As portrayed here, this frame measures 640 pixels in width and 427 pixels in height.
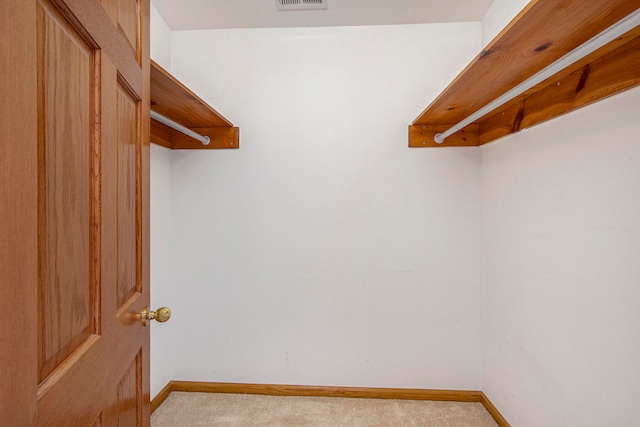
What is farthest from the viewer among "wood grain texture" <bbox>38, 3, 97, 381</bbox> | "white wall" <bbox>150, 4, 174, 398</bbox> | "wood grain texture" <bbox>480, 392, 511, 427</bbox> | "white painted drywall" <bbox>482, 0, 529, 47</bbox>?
"white wall" <bbox>150, 4, 174, 398</bbox>

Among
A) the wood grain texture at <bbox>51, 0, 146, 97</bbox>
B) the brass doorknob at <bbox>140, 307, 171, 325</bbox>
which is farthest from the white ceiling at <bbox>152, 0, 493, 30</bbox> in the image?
the brass doorknob at <bbox>140, 307, 171, 325</bbox>

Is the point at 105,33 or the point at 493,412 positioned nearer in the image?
the point at 105,33

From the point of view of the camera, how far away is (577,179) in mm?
1307

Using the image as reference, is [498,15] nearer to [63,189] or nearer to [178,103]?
[178,103]

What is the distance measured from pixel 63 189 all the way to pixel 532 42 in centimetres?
134

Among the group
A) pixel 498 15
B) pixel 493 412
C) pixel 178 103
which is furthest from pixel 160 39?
pixel 493 412

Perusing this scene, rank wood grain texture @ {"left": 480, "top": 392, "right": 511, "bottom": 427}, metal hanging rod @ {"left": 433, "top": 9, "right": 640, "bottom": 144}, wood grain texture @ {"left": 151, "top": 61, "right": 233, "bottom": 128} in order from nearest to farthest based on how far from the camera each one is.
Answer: metal hanging rod @ {"left": 433, "top": 9, "right": 640, "bottom": 144}
wood grain texture @ {"left": 151, "top": 61, "right": 233, "bottom": 128}
wood grain texture @ {"left": 480, "top": 392, "right": 511, "bottom": 427}

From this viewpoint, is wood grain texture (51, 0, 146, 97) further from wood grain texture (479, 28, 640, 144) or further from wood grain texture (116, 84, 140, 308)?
wood grain texture (479, 28, 640, 144)

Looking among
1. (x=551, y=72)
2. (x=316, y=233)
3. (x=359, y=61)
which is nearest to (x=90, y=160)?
(x=551, y=72)

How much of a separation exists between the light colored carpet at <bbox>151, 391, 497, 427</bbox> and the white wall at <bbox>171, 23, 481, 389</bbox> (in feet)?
0.38

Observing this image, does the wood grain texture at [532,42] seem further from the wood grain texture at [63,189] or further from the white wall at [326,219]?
the wood grain texture at [63,189]

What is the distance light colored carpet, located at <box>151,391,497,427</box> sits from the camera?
1.91 meters

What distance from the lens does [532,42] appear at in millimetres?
1112

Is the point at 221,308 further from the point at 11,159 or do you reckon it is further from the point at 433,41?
the point at 433,41
